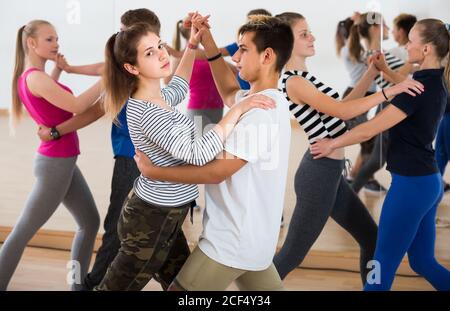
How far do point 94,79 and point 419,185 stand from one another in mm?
1769

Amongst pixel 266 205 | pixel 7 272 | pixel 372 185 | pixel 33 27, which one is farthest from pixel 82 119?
pixel 372 185

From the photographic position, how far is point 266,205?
7.22 feet

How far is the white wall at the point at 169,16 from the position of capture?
3.69 m

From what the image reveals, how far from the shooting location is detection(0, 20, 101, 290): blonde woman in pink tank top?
3.21 m

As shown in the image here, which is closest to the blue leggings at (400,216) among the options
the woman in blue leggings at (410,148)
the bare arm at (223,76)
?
the woman in blue leggings at (410,148)

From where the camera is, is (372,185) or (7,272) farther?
(372,185)

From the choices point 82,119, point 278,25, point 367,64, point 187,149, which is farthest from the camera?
point 367,64

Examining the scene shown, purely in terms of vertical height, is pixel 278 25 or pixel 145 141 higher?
pixel 278 25

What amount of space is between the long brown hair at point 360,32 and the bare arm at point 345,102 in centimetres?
104

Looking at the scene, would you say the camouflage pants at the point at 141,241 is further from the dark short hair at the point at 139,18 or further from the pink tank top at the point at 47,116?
the pink tank top at the point at 47,116

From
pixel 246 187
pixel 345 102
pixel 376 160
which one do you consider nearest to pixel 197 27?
pixel 345 102

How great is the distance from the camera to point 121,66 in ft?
7.86

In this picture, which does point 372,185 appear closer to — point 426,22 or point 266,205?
point 426,22
